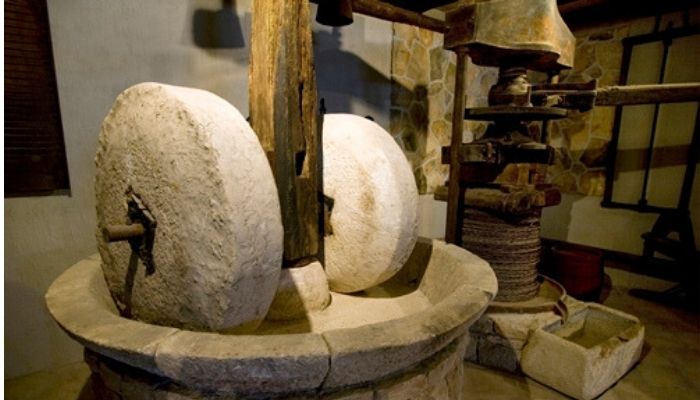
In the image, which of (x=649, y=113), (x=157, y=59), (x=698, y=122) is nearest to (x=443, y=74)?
(x=649, y=113)

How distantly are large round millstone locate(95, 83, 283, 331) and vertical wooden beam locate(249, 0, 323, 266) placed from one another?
1.25 ft

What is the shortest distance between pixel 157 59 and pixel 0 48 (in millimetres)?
2326

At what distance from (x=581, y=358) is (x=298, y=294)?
198cm

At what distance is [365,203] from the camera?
1933 mm

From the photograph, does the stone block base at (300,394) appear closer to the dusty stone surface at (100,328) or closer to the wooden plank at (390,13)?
the dusty stone surface at (100,328)

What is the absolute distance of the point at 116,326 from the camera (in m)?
1.23

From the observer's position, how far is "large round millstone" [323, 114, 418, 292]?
191 cm

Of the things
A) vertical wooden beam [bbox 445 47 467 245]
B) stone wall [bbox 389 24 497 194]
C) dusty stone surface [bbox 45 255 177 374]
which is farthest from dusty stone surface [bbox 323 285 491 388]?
stone wall [bbox 389 24 497 194]

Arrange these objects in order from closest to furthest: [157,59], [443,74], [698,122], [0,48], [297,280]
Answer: [0,48] → [297,280] → [157,59] → [698,122] → [443,74]

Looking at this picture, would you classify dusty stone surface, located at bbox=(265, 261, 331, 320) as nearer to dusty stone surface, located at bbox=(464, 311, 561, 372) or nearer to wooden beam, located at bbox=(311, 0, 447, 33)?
dusty stone surface, located at bbox=(464, 311, 561, 372)

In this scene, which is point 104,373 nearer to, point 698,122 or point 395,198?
point 395,198

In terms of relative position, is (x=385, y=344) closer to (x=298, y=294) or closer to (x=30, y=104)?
(x=298, y=294)

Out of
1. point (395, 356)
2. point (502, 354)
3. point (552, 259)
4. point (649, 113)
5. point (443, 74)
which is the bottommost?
point (502, 354)

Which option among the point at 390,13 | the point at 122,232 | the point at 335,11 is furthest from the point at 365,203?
the point at 390,13
